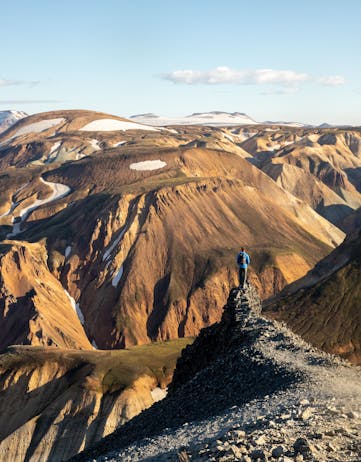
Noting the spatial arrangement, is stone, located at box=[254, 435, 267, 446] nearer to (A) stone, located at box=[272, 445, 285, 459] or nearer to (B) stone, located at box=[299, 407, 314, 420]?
(A) stone, located at box=[272, 445, 285, 459]

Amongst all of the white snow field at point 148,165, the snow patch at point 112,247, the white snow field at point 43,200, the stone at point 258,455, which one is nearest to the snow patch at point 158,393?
the snow patch at point 112,247

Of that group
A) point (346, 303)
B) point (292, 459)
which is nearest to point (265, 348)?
point (292, 459)

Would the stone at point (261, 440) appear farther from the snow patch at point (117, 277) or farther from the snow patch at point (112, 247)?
the snow patch at point (112, 247)

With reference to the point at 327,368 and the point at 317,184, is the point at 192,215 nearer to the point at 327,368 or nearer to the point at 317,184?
the point at 317,184

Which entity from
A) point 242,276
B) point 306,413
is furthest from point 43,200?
point 306,413

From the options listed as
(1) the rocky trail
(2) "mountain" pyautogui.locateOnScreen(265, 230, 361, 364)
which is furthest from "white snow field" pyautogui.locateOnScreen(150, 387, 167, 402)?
(1) the rocky trail

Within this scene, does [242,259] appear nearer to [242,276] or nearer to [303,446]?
[242,276]
